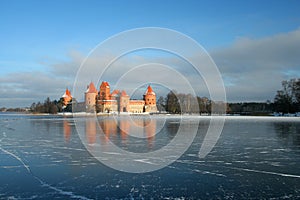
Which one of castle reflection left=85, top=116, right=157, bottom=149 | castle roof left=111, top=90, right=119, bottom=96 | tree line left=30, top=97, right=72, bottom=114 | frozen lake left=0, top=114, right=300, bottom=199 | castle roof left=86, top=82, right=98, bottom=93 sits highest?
castle roof left=86, top=82, right=98, bottom=93

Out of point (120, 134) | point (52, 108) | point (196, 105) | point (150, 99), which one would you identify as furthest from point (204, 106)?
point (120, 134)

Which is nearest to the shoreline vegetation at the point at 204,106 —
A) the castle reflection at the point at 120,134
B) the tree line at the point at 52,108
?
the tree line at the point at 52,108

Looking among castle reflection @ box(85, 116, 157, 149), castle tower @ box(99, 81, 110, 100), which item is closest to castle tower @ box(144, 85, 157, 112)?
castle tower @ box(99, 81, 110, 100)

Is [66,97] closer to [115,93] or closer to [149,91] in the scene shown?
[115,93]

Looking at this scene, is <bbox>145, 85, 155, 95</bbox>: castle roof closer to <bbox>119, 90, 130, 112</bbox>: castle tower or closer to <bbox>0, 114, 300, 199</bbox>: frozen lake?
<bbox>119, 90, 130, 112</bbox>: castle tower

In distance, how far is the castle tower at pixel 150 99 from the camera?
9569 cm

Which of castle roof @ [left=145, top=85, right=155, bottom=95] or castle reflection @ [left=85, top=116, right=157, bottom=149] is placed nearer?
castle reflection @ [left=85, top=116, right=157, bottom=149]

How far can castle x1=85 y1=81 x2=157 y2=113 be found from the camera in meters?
88.5

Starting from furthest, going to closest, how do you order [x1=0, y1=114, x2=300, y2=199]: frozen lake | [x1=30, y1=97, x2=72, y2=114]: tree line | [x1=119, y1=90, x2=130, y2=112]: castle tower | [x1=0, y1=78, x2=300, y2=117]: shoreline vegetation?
[x1=119, y1=90, x2=130, y2=112]: castle tower < [x1=30, y1=97, x2=72, y2=114]: tree line < [x1=0, y1=78, x2=300, y2=117]: shoreline vegetation < [x1=0, y1=114, x2=300, y2=199]: frozen lake

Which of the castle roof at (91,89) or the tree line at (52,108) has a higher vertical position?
the castle roof at (91,89)

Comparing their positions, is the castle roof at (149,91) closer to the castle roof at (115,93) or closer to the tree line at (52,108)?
the castle roof at (115,93)

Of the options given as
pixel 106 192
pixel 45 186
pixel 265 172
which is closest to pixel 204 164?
pixel 265 172

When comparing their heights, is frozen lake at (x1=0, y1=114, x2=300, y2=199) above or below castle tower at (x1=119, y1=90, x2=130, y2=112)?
below

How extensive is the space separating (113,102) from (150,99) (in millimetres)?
13532
